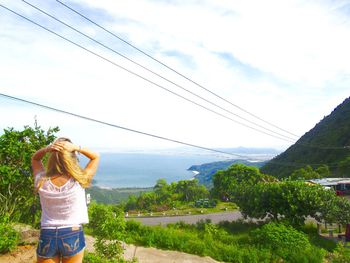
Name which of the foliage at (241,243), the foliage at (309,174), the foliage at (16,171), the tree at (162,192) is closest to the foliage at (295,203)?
the foliage at (241,243)

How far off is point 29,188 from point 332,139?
3816 inches

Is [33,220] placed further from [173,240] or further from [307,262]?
[307,262]

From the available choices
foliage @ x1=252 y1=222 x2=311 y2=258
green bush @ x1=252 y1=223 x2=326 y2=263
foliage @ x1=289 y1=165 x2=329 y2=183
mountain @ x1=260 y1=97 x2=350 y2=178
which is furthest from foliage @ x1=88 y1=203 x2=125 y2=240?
mountain @ x1=260 y1=97 x2=350 y2=178

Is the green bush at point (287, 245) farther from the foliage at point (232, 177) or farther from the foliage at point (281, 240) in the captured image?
the foliage at point (232, 177)

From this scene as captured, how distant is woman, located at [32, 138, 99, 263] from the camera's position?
2727mm

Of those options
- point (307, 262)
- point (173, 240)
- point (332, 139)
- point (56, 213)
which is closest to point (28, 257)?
point (173, 240)

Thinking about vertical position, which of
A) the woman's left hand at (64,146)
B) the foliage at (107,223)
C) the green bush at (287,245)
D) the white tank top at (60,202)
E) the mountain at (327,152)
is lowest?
the green bush at (287,245)

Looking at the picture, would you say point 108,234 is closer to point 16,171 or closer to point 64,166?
point 16,171

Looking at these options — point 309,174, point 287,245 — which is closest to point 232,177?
point 309,174

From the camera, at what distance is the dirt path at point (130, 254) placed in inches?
324

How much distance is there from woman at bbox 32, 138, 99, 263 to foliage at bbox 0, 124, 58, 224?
6806 millimetres

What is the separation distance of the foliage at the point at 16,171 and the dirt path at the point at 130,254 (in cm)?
70

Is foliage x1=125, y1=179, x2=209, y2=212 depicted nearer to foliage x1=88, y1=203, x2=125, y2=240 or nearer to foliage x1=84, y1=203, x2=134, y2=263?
foliage x1=88, y1=203, x2=125, y2=240

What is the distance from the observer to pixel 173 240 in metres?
11.8
